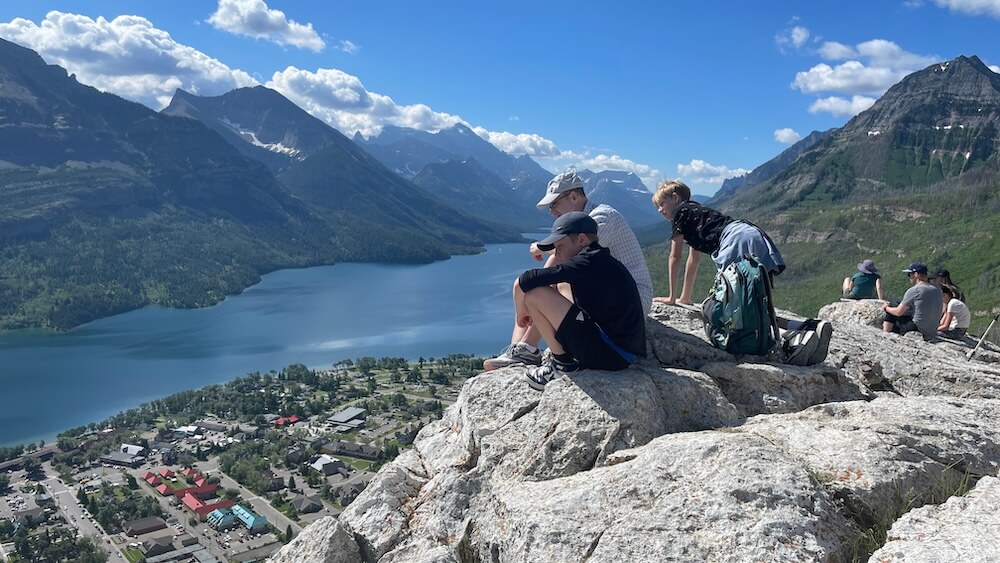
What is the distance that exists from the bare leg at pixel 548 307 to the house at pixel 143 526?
51.4 meters

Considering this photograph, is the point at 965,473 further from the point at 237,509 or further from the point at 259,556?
the point at 237,509

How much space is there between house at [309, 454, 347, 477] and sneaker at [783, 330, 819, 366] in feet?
185

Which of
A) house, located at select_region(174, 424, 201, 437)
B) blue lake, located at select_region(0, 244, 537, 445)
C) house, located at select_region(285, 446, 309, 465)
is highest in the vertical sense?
blue lake, located at select_region(0, 244, 537, 445)

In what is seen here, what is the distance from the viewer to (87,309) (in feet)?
479

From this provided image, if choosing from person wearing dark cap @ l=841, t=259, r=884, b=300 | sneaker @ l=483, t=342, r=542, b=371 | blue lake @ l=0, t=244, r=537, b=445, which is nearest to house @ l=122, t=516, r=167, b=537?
blue lake @ l=0, t=244, r=537, b=445

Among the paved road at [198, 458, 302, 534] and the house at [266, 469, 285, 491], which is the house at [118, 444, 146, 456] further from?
the house at [266, 469, 285, 491]

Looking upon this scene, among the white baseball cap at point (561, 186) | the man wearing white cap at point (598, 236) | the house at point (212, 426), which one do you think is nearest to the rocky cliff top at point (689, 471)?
the man wearing white cap at point (598, 236)

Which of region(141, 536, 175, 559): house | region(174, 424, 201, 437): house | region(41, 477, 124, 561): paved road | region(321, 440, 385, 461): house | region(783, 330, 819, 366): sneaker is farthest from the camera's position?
region(174, 424, 201, 437): house

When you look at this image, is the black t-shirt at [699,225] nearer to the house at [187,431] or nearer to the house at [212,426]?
the house at [187,431]

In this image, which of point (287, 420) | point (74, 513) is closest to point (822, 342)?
point (74, 513)

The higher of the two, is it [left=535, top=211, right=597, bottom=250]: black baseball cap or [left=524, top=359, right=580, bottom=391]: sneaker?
[left=535, top=211, right=597, bottom=250]: black baseball cap

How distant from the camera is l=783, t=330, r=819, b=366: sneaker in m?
8.44

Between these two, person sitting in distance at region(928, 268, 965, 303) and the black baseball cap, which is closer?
the black baseball cap

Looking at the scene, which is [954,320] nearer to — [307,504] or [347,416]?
[307,504]
